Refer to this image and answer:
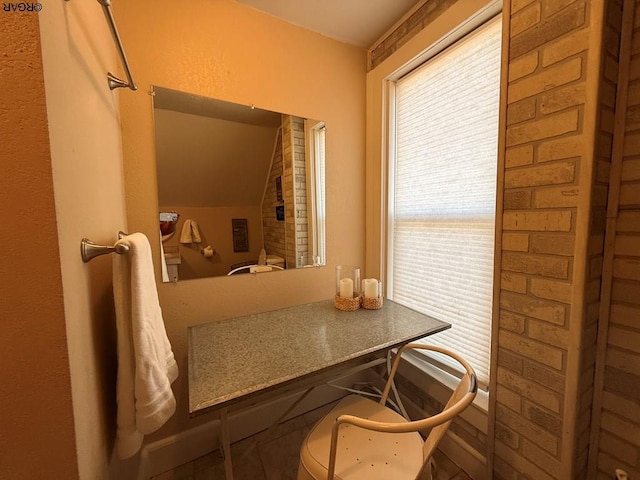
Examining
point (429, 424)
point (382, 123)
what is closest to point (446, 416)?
point (429, 424)

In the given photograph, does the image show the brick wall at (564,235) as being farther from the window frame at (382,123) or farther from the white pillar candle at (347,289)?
the white pillar candle at (347,289)

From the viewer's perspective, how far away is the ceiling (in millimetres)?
1378

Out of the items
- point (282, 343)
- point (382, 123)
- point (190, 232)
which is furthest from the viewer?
point (382, 123)

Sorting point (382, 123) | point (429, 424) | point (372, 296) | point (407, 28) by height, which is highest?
point (407, 28)

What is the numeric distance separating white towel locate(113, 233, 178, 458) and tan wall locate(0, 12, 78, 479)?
218 millimetres

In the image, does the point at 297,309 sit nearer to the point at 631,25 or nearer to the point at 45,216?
the point at 45,216

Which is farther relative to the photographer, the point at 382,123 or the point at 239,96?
the point at 382,123

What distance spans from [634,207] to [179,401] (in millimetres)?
2135

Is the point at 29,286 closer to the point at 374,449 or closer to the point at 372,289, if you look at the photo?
the point at 374,449

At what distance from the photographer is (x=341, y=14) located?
146cm

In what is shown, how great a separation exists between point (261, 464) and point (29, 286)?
1.44 metres

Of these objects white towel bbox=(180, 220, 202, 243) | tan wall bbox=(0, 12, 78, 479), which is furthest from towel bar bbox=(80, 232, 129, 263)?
white towel bbox=(180, 220, 202, 243)

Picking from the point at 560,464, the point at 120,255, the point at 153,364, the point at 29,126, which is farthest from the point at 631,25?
the point at 153,364

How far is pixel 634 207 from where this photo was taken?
84cm
